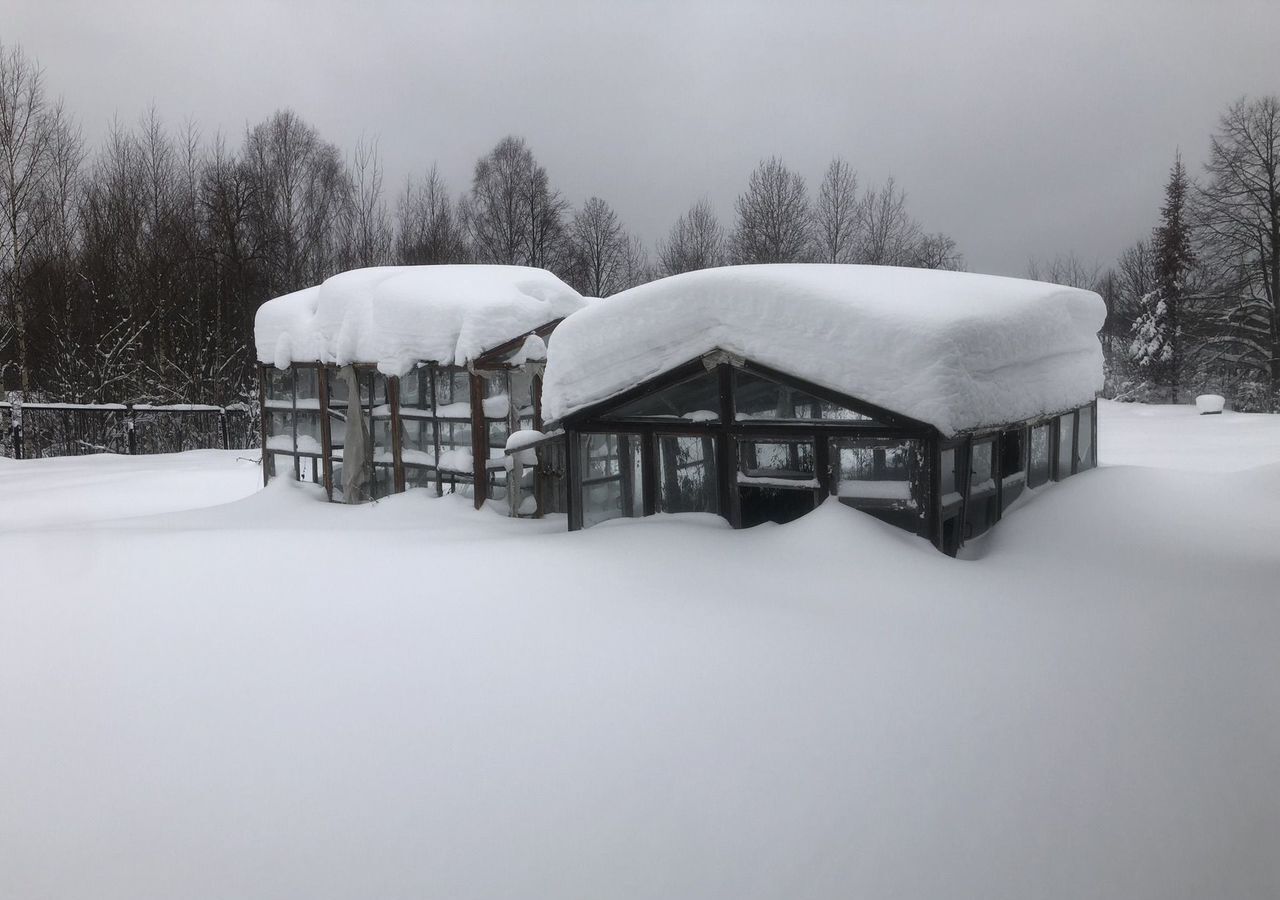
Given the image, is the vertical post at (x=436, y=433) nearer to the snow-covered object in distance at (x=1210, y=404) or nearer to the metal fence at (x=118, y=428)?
the metal fence at (x=118, y=428)

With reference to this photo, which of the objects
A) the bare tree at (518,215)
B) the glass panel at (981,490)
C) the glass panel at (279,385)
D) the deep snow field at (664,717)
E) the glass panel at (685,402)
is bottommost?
the deep snow field at (664,717)

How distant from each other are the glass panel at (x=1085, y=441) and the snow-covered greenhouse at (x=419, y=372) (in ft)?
20.8

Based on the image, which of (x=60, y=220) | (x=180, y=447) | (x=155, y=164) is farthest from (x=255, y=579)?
(x=155, y=164)

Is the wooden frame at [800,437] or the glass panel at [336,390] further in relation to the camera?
the glass panel at [336,390]

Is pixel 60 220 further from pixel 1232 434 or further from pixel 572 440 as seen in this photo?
pixel 1232 434

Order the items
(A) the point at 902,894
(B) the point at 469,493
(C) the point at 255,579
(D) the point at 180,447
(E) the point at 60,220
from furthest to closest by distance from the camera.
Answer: (E) the point at 60,220 < (D) the point at 180,447 < (B) the point at 469,493 < (C) the point at 255,579 < (A) the point at 902,894

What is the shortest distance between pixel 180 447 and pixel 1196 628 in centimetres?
2489

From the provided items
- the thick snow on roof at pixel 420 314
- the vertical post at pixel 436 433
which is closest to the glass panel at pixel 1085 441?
the thick snow on roof at pixel 420 314

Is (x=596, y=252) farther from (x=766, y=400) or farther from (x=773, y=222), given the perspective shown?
(x=766, y=400)

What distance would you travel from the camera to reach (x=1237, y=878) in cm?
362

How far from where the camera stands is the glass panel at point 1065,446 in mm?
10148

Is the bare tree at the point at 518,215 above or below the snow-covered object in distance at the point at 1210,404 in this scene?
above

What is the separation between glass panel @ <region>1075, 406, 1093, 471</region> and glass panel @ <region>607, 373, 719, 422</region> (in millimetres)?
5138

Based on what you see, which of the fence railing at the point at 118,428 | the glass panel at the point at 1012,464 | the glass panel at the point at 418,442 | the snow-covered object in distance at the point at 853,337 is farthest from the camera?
the fence railing at the point at 118,428
